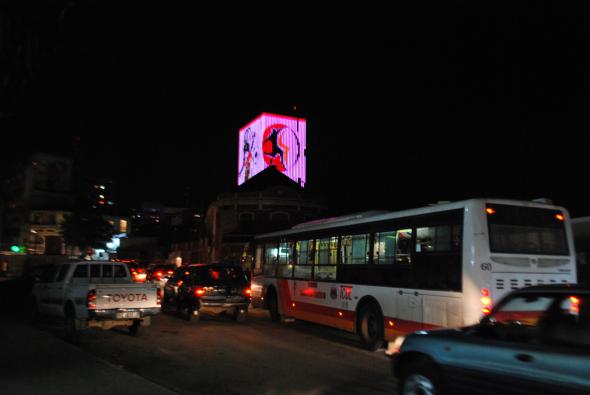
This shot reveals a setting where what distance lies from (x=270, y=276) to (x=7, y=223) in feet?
262

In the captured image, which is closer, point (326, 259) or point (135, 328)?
point (135, 328)

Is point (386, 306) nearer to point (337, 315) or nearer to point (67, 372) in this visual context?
point (337, 315)

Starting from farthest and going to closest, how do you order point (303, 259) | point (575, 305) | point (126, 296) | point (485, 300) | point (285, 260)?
point (285, 260), point (303, 259), point (126, 296), point (485, 300), point (575, 305)

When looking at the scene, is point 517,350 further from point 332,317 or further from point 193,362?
point 332,317

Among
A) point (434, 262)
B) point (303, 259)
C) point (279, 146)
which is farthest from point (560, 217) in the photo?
point (279, 146)

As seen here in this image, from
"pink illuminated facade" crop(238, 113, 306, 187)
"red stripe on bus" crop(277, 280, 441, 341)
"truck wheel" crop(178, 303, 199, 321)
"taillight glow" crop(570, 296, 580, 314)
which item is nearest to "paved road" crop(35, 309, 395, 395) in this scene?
"red stripe on bus" crop(277, 280, 441, 341)

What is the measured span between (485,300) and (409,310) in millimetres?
1807

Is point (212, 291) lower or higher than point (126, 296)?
higher

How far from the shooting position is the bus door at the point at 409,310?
1037 centimetres

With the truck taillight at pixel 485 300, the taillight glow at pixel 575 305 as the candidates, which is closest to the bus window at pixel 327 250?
the truck taillight at pixel 485 300

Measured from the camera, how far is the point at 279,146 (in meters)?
70.6

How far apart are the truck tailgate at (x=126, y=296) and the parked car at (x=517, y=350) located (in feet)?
27.1

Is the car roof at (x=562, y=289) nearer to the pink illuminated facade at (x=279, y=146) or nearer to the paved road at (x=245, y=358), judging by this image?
the paved road at (x=245, y=358)

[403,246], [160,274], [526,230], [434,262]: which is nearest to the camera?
[526,230]
